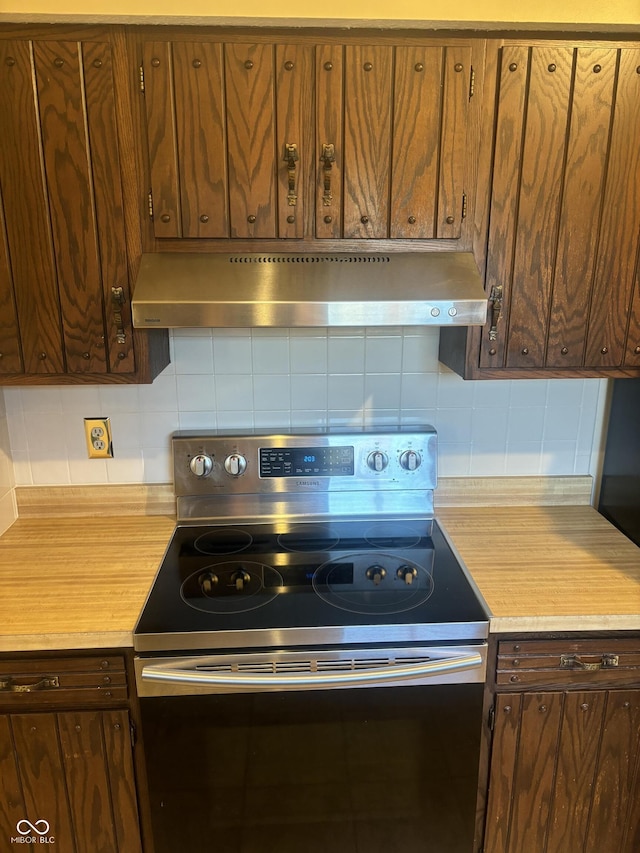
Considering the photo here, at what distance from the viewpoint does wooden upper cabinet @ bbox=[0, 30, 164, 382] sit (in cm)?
134

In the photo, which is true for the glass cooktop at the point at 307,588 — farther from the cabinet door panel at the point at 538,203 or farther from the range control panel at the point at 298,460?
the cabinet door panel at the point at 538,203

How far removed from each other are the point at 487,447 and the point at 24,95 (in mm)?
1557

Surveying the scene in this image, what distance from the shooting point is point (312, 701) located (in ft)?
4.51

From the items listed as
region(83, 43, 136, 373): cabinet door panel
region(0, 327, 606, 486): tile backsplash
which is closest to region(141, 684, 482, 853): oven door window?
region(0, 327, 606, 486): tile backsplash

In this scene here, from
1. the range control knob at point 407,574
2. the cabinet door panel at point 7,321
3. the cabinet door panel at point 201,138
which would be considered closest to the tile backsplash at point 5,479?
the cabinet door panel at point 7,321

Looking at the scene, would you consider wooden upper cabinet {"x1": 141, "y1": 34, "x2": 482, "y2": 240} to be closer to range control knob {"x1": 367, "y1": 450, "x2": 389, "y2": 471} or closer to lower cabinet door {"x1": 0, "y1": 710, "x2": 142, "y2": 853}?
range control knob {"x1": 367, "y1": 450, "x2": 389, "y2": 471}

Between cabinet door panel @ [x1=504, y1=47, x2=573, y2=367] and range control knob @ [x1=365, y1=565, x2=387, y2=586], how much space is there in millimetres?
637

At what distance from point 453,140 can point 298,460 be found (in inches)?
37.6

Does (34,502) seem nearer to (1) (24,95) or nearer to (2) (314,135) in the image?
(1) (24,95)

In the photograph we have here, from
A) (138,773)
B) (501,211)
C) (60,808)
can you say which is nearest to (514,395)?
(501,211)

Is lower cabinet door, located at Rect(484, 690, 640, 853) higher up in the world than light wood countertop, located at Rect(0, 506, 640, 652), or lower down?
lower down

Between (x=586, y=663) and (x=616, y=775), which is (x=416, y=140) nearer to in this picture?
(x=586, y=663)

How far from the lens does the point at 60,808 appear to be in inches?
56.2
